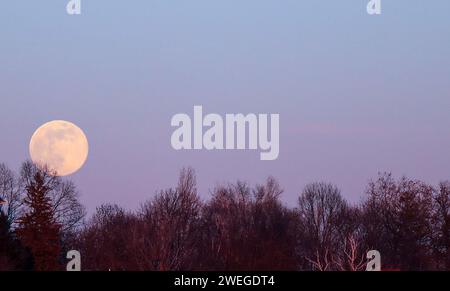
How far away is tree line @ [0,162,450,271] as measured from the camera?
58.0m

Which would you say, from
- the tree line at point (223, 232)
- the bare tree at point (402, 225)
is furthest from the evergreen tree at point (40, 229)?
the bare tree at point (402, 225)

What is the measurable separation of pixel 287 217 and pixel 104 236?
18284 millimetres

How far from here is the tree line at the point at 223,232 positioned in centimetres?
5800

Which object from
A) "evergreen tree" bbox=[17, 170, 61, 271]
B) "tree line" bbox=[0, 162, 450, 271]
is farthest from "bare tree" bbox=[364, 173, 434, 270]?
"evergreen tree" bbox=[17, 170, 61, 271]

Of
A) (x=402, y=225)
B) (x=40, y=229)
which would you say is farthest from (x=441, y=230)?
(x=40, y=229)

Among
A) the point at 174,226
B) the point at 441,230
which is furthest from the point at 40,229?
the point at 441,230

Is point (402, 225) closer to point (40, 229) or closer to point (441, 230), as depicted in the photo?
point (441, 230)

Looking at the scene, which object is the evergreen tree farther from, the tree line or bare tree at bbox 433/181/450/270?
bare tree at bbox 433/181/450/270

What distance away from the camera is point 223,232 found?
67188 millimetres

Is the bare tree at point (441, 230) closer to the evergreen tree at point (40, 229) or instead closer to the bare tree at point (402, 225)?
the bare tree at point (402, 225)

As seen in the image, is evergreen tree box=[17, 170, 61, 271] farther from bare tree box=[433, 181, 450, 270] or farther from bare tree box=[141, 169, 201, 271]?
bare tree box=[433, 181, 450, 270]

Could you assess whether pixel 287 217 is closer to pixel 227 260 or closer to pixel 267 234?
pixel 267 234

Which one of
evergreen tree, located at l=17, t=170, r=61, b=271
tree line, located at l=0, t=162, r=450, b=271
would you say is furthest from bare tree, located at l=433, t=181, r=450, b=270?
evergreen tree, located at l=17, t=170, r=61, b=271
